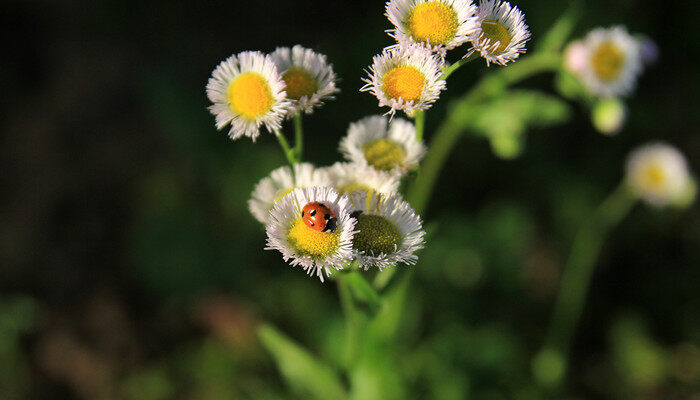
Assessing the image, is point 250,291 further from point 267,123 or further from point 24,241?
point 267,123

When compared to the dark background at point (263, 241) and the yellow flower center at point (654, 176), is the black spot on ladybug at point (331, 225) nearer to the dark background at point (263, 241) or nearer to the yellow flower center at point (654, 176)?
the dark background at point (263, 241)

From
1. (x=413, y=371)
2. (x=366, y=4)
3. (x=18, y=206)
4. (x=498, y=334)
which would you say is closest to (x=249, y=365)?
(x=413, y=371)

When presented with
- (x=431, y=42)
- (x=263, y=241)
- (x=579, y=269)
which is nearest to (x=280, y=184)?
(x=431, y=42)

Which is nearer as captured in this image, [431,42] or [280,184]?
[431,42]

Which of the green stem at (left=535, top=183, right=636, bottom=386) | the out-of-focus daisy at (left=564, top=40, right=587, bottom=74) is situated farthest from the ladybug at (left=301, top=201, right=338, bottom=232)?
the green stem at (left=535, top=183, right=636, bottom=386)

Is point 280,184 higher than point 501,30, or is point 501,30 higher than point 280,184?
point 501,30

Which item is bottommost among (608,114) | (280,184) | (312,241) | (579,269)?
(312,241)

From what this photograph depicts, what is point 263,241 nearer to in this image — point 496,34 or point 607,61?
point 607,61

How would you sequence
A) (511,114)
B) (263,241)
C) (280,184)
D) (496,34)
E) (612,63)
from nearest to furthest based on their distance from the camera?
1. (496,34)
2. (280,184)
3. (511,114)
4. (612,63)
5. (263,241)
